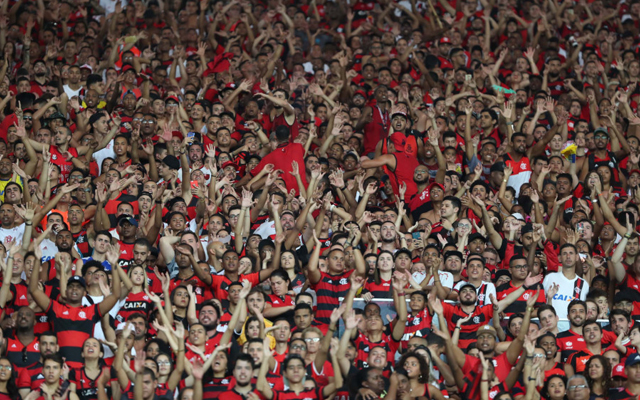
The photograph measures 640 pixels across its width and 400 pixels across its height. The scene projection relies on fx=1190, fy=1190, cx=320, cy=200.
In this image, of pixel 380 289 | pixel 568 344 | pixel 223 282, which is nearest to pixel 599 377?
pixel 568 344

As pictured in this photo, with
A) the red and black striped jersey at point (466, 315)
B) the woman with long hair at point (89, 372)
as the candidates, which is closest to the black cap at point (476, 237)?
the red and black striped jersey at point (466, 315)

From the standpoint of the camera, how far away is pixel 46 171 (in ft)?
44.9

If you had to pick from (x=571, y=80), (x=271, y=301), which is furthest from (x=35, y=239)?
(x=571, y=80)

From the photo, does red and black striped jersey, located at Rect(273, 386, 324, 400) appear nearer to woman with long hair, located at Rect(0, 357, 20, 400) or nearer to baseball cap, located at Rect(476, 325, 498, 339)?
baseball cap, located at Rect(476, 325, 498, 339)

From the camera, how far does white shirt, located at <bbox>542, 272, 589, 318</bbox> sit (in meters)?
12.3

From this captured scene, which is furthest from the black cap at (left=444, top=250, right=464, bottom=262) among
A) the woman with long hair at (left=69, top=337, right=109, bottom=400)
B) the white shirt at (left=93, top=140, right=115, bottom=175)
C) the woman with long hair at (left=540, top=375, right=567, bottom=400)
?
the white shirt at (left=93, top=140, right=115, bottom=175)

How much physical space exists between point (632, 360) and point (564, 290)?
1.56 m

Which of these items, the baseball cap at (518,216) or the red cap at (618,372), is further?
the baseball cap at (518,216)

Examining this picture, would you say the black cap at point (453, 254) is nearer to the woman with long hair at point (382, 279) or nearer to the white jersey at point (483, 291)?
the white jersey at point (483, 291)

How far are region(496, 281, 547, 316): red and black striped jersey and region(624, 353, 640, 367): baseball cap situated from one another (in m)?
1.19

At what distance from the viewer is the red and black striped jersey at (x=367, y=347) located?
1127 cm

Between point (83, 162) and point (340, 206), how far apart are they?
3.21 m

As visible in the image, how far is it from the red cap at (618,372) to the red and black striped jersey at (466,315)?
4.48 ft

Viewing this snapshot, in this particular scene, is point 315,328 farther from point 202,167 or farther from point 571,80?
point 571,80
